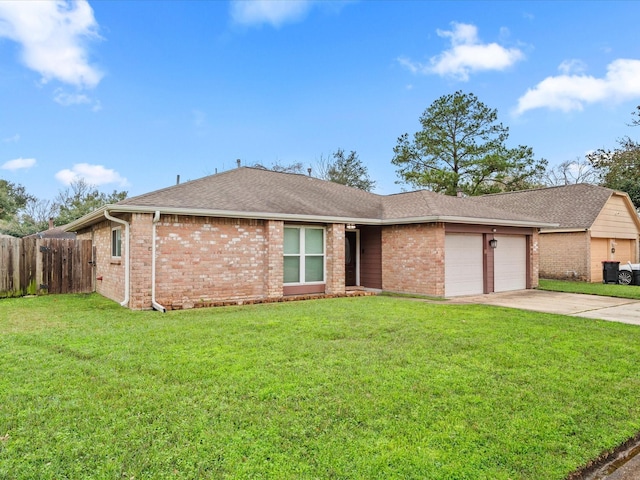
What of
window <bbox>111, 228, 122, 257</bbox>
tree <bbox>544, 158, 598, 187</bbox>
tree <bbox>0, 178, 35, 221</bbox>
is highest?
tree <bbox>544, 158, 598, 187</bbox>

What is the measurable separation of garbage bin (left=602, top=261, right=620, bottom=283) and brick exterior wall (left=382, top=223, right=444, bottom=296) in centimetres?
1035

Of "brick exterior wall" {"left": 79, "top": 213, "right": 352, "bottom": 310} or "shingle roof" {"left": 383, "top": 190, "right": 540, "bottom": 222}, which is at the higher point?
"shingle roof" {"left": 383, "top": 190, "right": 540, "bottom": 222}

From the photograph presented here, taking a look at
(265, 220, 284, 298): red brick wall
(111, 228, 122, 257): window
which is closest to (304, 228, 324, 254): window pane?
(265, 220, 284, 298): red brick wall

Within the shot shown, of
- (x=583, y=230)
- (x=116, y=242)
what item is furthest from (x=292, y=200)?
(x=583, y=230)

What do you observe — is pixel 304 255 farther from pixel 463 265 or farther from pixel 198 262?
pixel 463 265

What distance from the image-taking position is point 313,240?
12258mm

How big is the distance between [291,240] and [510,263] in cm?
830

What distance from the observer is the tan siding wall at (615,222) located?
701 inches

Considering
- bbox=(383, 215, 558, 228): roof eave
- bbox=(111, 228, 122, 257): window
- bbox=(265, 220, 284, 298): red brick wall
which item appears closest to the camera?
bbox=(111, 228, 122, 257): window

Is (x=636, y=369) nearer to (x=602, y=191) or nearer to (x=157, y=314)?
(x=157, y=314)

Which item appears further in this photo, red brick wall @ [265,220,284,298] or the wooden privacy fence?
the wooden privacy fence

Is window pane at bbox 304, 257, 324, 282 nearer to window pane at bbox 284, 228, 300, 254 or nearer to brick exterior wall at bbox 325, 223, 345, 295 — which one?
brick exterior wall at bbox 325, 223, 345, 295

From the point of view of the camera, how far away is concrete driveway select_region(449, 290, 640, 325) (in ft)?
29.5

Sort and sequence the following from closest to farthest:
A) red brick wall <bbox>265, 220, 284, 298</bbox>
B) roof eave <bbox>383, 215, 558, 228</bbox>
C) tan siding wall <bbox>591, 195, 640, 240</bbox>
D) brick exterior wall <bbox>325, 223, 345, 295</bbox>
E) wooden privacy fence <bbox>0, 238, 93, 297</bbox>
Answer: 1. red brick wall <bbox>265, 220, 284, 298</bbox>
2. wooden privacy fence <bbox>0, 238, 93, 297</bbox>
3. roof eave <bbox>383, 215, 558, 228</bbox>
4. brick exterior wall <bbox>325, 223, 345, 295</bbox>
5. tan siding wall <bbox>591, 195, 640, 240</bbox>
